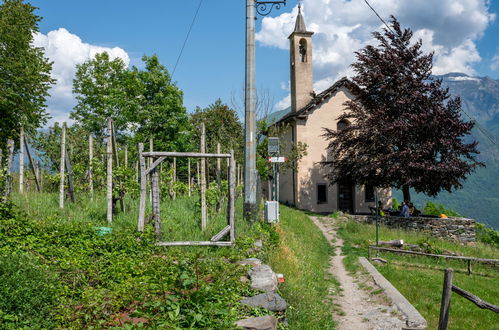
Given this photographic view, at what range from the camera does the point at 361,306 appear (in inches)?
318

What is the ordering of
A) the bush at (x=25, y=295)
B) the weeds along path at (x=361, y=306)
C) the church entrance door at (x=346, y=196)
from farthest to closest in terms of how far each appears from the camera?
1. the church entrance door at (x=346, y=196)
2. the weeds along path at (x=361, y=306)
3. the bush at (x=25, y=295)

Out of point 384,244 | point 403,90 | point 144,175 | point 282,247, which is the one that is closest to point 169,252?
point 144,175

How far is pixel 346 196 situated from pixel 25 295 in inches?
1000

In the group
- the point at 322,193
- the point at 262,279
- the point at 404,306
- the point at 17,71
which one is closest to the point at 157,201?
the point at 262,279

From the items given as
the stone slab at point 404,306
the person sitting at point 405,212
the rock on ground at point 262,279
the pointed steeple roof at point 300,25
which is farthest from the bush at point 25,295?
the pointed steeple roof at point 300,25

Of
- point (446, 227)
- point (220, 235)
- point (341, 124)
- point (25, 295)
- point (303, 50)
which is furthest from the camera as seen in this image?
point (303, 50)

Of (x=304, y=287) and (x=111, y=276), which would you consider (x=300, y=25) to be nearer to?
(x=304, y=287)

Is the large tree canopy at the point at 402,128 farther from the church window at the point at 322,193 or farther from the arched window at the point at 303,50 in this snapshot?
the arched window at the point at 303,50

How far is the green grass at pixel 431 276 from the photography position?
8.12 metres

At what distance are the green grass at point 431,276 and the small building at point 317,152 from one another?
9393 millimetres

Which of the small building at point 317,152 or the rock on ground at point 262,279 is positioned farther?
the small building at point 317,152

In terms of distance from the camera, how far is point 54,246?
723cm

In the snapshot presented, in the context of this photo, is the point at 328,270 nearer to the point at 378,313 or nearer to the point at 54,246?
the point at 378,313

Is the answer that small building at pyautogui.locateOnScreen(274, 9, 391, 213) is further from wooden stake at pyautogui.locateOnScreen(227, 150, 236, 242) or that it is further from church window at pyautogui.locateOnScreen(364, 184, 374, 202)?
wooden stake at pyautogui.locateOnScreen(227, 150, 236, 242)
